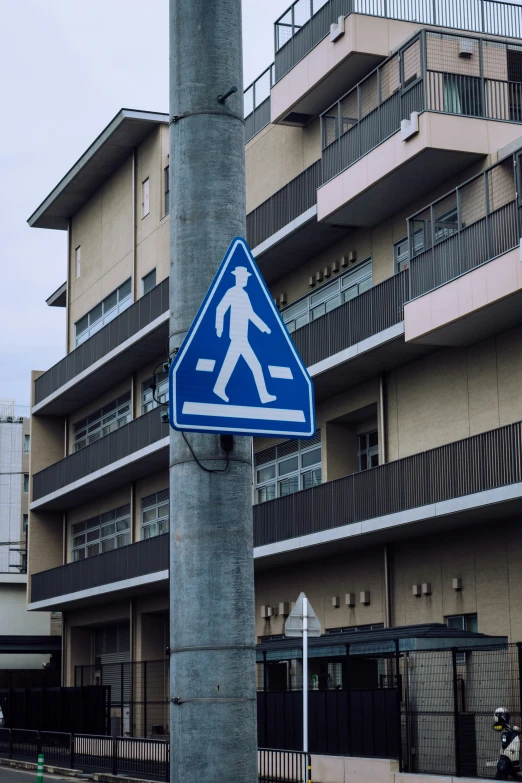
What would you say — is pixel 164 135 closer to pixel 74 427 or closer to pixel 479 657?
pixel 74 427

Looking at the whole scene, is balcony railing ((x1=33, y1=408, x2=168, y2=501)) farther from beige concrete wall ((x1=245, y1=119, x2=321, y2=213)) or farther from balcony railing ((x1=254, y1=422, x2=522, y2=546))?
balcony railing ((x1=254, y1=422, x2=522, y2=546))

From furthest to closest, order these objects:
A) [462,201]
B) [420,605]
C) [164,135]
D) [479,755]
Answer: [164,135] → [420,605] → [462,201] → [479,755]

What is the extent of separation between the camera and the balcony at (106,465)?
4353 centimetres

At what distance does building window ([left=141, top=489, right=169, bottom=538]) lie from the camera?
149 ft

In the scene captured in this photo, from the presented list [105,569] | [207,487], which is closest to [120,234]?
[105,569]

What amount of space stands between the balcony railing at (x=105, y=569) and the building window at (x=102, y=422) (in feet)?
17.0

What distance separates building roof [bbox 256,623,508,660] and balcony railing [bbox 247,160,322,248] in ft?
39.9

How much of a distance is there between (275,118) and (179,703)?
33537 mm

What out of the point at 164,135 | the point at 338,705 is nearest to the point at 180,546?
the point at 338,705

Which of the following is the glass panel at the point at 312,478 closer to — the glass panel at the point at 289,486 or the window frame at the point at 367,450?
the glass panel at the point at 289,486

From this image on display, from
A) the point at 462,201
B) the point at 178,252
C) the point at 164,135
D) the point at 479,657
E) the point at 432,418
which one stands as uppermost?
the point at 164,135

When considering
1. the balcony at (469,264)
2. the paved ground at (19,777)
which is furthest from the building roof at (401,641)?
the paved ground at (19,777)

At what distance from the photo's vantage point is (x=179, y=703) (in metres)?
3.62

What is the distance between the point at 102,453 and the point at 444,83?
80.1ft
